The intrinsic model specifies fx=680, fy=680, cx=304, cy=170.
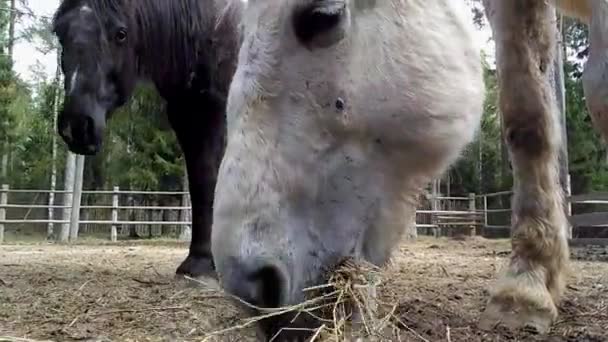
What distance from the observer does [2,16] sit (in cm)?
2206

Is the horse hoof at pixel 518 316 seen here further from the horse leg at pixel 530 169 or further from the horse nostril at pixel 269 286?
the horse nostril at pixel 269 286

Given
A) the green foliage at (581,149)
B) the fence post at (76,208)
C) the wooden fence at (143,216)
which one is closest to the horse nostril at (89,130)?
the wooden fence at (143,216)

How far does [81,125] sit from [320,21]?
9.20 ft

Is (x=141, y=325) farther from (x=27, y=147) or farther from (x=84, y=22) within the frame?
(x=27, y=147)

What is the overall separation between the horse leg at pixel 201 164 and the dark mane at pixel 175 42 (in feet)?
0.76

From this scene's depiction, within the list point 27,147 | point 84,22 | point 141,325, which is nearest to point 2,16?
point 27,147

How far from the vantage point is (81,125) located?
4.28 metres

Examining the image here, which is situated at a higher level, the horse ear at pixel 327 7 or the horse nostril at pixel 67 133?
the horse ear at pixel 327 7

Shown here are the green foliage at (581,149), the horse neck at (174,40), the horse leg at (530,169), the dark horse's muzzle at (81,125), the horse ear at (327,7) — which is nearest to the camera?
the horse ear at (327,7)

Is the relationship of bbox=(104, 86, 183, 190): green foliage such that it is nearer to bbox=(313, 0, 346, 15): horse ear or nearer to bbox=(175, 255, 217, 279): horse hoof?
bbox=(175, 255, 217, 279): horse hoof

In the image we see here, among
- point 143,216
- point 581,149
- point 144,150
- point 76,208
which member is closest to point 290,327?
point 76,208

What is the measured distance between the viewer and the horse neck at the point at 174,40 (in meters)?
4.61

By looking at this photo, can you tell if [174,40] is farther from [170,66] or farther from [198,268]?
[198,268]

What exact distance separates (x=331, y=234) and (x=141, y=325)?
1289 mm
